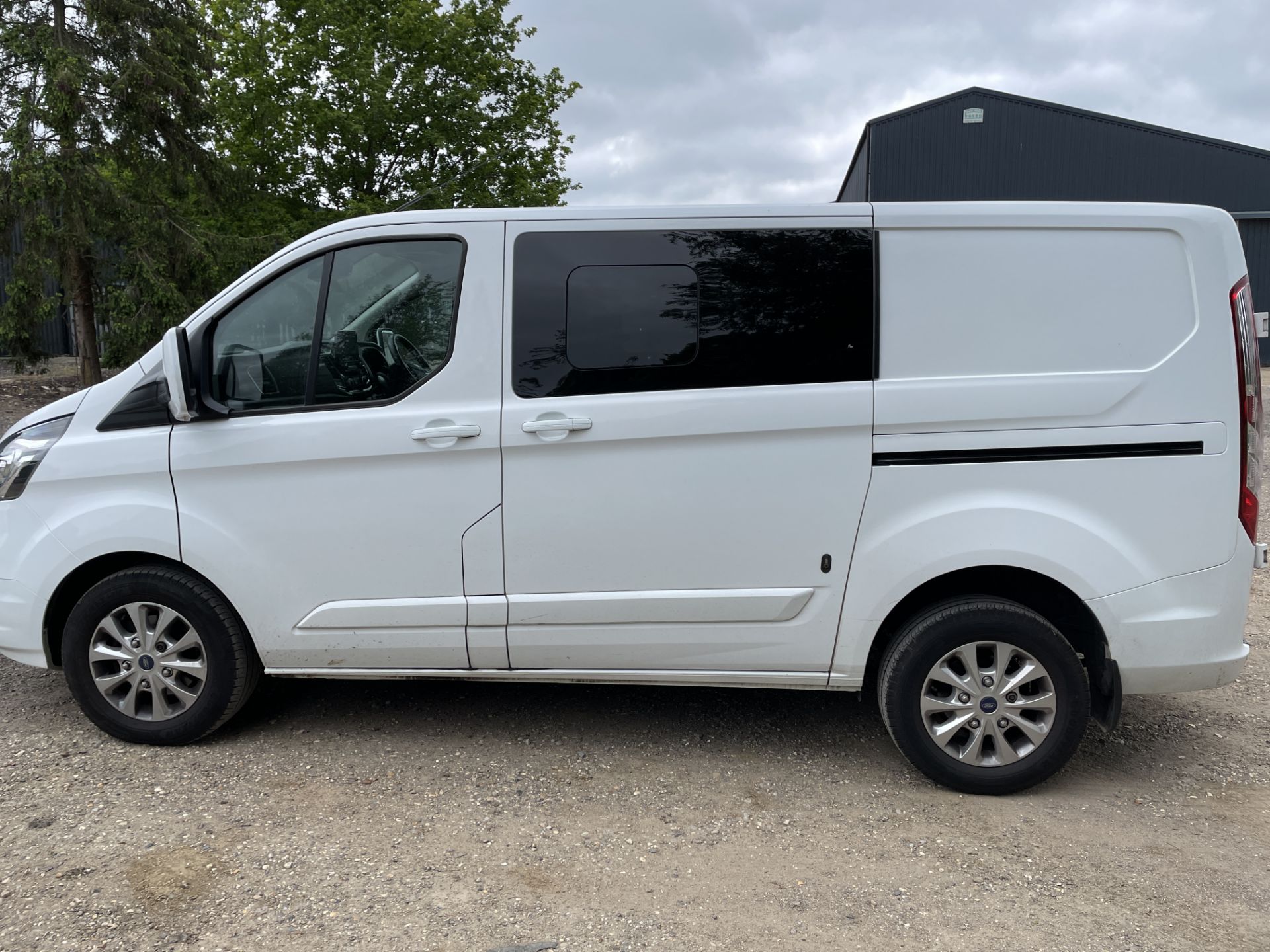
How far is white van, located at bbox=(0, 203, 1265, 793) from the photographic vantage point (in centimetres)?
312

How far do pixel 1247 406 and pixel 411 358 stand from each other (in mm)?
2901

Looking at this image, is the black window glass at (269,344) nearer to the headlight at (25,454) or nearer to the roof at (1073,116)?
the headlight at (25,454)

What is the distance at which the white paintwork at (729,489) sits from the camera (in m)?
3.11

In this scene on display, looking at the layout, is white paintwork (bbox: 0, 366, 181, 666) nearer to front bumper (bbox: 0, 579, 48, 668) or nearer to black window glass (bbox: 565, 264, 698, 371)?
front bumper (bbox: 0, 579, 48, 668)

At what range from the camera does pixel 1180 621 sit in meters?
3.14

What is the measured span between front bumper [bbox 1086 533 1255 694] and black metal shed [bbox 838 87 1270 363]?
23320 millimetres

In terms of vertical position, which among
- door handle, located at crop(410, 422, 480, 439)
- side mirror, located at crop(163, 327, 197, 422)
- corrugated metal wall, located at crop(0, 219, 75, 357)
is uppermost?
corrugated metal wall, located at crop(0, 219, 75, 357)

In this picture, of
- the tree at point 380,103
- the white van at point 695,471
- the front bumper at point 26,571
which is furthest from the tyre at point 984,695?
the tree at point 380,103

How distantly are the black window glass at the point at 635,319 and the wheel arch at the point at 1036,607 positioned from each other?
1214 millimetres

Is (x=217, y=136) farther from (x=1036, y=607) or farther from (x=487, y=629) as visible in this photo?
(x=1036, y=607)

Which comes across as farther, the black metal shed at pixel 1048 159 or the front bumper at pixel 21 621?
the black metal shed at pixel 1048 159

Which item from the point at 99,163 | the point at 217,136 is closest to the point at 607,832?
the point at 99,163

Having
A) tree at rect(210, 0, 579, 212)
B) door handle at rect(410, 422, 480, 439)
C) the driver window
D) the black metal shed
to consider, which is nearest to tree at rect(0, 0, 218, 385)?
tree at rect(210, 0, 579, 212)

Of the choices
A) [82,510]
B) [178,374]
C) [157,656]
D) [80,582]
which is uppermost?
[178,374]
